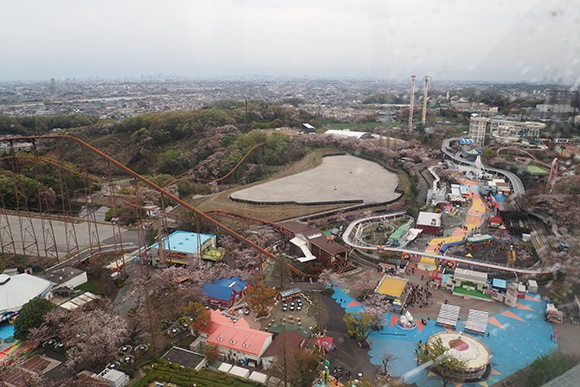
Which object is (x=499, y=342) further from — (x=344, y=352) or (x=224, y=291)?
(x=224, y=291)

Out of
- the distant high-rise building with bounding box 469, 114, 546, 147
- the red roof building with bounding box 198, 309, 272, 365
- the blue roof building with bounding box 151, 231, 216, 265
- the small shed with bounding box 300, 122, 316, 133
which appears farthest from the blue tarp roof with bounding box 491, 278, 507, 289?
the small shed with bounding box 300, 122, 316, 133

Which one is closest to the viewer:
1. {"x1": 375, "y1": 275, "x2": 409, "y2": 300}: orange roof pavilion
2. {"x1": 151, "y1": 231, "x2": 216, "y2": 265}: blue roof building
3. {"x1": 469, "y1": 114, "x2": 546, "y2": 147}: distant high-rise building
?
{"x1": 375, "y1": 275, "x2": 409, "y2": 300}: orange roof pavilion

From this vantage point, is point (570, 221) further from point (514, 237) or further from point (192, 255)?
point (192, 255)

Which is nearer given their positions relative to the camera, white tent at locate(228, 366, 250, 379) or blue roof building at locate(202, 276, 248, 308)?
white tent at locate(228, 366, 250, 379)

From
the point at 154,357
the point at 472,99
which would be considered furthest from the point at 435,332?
the point at 472,99

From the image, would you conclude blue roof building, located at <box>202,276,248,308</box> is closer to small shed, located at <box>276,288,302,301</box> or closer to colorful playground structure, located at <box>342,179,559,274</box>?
small shed, located at <box>276,288,302,301</box>

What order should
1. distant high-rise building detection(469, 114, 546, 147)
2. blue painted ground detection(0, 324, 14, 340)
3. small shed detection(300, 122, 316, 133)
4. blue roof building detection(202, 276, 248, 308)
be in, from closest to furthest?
blue painted ground detection(0, 324, 14, 340) < blue roof building detection(202, 276, 248, 308) < distant high-rise building detection(469, 114, 546, 147) < small shed detection(300, 122, 316, 133)
